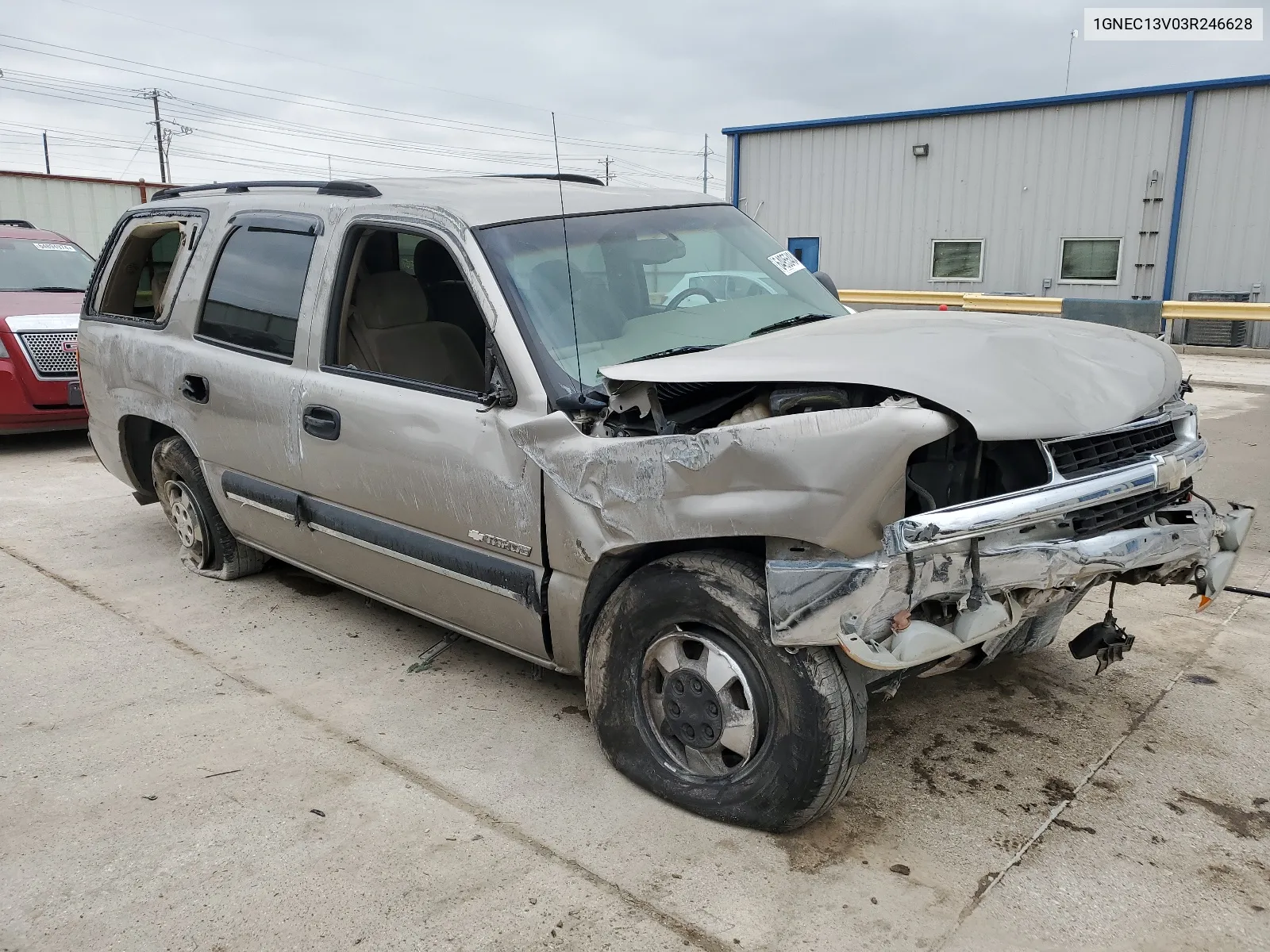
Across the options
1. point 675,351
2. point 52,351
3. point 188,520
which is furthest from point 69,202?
point 675,351

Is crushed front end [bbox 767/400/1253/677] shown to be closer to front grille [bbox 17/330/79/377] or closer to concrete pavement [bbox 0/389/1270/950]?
concrete pavement [bbox 0/389/1270/950]

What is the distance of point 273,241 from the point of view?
163 inches

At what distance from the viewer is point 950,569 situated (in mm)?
2406

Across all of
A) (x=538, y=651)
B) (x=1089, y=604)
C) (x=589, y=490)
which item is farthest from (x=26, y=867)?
(x=1089, y=604)

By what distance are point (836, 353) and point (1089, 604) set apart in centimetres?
252

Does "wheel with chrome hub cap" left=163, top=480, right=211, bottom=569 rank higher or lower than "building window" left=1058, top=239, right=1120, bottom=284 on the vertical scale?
lower

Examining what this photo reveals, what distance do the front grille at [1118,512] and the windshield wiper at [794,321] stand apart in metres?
1.26

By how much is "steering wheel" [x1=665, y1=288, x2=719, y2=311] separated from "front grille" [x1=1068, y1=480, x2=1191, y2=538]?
5.12ft

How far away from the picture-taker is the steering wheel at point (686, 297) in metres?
3.54

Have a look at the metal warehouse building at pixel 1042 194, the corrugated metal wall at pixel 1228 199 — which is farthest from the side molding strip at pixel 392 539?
the corrugated metal wall at pixel 1228 199

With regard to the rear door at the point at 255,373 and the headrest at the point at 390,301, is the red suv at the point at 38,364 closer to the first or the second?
the rear door at the point at 255,373

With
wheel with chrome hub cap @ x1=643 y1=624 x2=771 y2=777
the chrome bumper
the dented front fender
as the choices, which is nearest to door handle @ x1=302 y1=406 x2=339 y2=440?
the dented front fender

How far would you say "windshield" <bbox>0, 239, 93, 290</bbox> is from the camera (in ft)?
29.7

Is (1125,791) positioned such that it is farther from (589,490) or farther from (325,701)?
(325,701)
